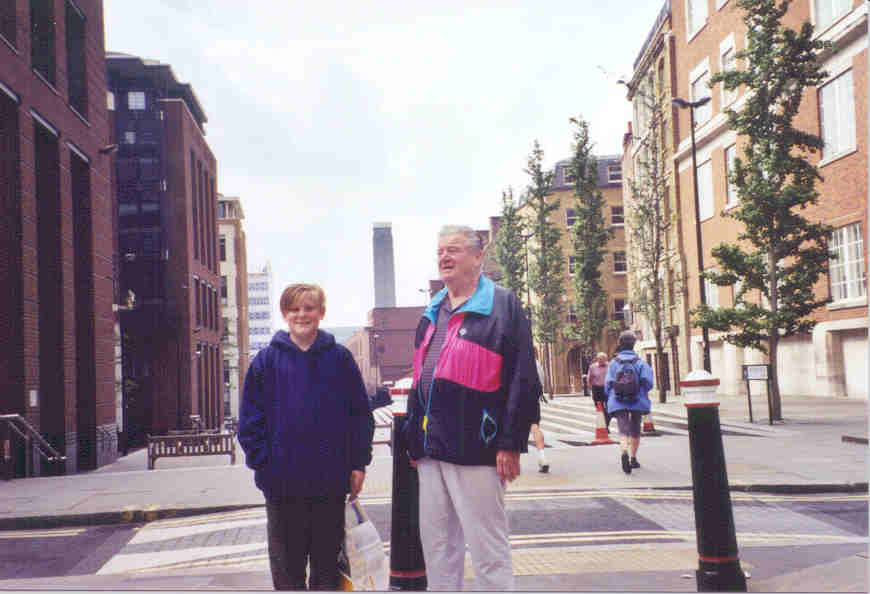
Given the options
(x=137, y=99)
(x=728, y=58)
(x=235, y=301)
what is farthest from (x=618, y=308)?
(x=137, y=99)

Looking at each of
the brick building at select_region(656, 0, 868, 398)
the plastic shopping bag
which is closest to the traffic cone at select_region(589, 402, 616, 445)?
the brick building at select_region(656, 0, 868, 398)

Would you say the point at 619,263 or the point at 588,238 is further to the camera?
the point at 619,263

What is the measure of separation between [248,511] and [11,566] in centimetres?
255

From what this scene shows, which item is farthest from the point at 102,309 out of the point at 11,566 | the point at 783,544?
the point at 783,544

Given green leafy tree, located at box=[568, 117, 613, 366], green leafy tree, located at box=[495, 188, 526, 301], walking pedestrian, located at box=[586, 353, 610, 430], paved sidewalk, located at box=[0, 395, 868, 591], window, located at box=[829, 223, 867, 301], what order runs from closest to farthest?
paved sidewalk, located at box=[0, 395, 868, 591] → walking pedestrian, located at box=[586, 353, 610, 430] → window, located at box=[829, 223, 867, 301] → green leafy tree, located at box=[568, 117, 613, 366] → green leafy tree, located at box=[495, 188, 526, 301]

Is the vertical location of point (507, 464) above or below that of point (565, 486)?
above

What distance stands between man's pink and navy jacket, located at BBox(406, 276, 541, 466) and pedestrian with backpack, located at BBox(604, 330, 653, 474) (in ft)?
22.0

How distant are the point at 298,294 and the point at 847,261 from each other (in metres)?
16.0

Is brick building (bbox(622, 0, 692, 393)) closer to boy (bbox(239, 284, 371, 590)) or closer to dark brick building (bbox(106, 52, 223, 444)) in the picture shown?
dark brick building (bbox(106, 52, 223, 444))

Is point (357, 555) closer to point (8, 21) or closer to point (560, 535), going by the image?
point (560, 535)

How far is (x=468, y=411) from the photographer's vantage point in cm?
331

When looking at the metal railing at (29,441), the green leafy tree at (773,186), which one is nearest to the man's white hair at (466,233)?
the metal railing at (29,441)

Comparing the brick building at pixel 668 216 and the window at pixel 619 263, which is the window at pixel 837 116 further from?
the window at pixel 619 263

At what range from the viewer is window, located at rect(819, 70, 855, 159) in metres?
16.2
